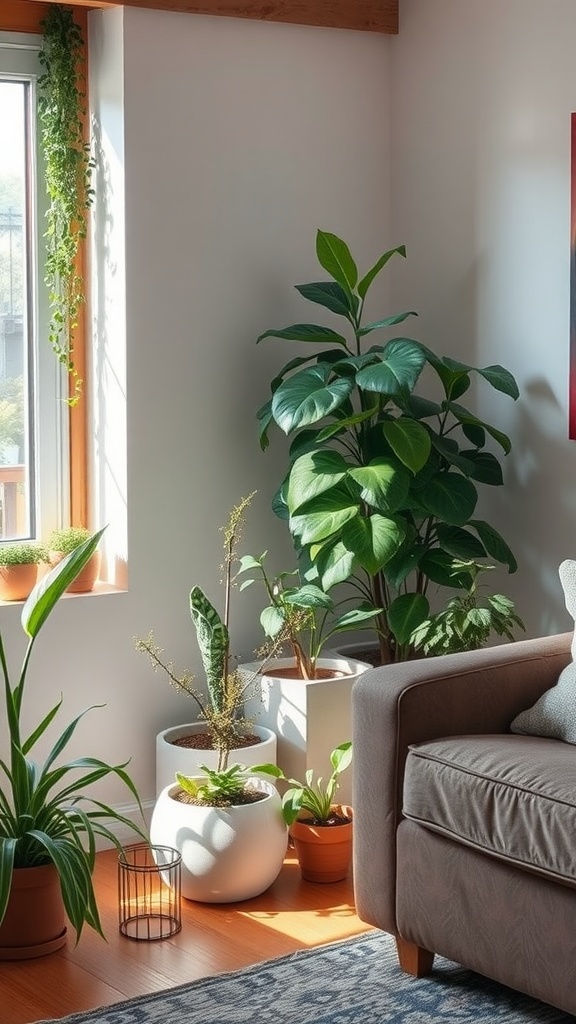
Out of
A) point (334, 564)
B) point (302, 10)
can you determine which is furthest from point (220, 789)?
point (302, 10)

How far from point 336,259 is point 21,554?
1.12 meters

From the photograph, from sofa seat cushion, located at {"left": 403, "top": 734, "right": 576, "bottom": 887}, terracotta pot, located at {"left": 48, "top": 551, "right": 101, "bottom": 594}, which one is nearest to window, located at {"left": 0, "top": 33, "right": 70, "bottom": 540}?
terracotta pot, located at {"left": 48, "top": 551, "right": 101, "bottom": 594}

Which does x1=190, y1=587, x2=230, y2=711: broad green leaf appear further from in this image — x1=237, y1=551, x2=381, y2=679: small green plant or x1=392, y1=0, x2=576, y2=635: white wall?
x1=392, y1=0, x2=576, y2=635: white wall

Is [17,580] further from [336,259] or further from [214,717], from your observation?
[336,259]

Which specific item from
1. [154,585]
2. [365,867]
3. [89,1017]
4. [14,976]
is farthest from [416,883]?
[154,585]

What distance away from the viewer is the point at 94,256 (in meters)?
3.76

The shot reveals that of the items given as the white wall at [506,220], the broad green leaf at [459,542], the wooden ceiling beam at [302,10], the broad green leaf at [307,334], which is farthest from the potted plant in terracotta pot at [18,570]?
the wooden ceiling beam at [302,10]

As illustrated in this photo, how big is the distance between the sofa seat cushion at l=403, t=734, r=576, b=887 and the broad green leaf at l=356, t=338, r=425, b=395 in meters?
0.87

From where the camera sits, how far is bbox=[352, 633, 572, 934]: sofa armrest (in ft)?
9.25

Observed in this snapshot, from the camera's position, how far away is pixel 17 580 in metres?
3.57

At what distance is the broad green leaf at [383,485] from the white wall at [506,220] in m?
0.52

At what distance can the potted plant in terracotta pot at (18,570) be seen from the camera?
3.56 metres

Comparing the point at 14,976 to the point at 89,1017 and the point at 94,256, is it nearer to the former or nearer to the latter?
the point at 89,1017

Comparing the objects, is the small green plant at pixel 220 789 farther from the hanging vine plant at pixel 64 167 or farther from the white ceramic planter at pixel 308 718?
the hanging vine plant at pixel 64 167
